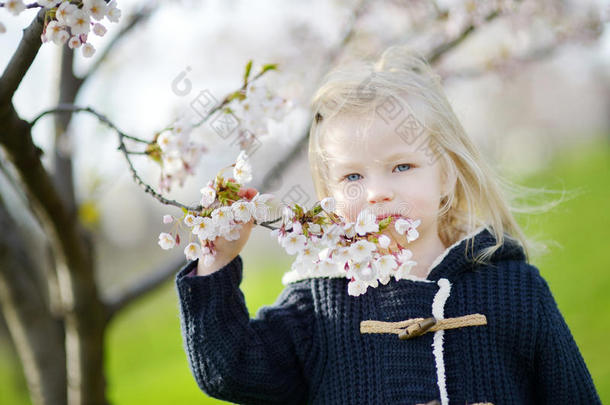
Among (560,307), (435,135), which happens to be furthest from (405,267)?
(560,307)

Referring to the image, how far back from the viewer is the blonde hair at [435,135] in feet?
4.79

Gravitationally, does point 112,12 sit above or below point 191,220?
above

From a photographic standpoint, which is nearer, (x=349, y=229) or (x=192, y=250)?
(x=349, y=229)

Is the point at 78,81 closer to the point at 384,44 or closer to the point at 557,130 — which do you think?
the point at 384,44

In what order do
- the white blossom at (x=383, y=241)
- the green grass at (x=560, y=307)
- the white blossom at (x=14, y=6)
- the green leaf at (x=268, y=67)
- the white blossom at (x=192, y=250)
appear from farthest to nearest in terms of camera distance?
1. the green grass at (x=560, y=307)
2. the green leaf at (x=268, y=67)
3. the white blossom at (x=192, y=250)
4. the white blossom at (x=383, y=241)
5. the white blossom at (x=14, y=6)

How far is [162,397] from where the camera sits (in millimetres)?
5410

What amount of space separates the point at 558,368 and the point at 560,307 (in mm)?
4606

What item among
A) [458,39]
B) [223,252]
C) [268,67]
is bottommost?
[223,252]

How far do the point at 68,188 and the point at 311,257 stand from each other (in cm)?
146

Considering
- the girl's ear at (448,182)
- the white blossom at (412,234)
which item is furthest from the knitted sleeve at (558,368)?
the white blossom at (412,234)

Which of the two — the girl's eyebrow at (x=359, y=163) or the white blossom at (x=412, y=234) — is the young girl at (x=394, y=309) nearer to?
the girl's eyebrow at (x=359, y=163)

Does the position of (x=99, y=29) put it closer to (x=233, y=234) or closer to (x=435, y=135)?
(x=233, y=234)

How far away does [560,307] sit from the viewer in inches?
217

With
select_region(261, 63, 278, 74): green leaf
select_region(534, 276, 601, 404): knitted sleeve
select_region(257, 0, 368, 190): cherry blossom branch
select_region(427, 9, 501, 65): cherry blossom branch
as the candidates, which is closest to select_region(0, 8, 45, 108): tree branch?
select_region(261, 63, 278, 74): green leaf
